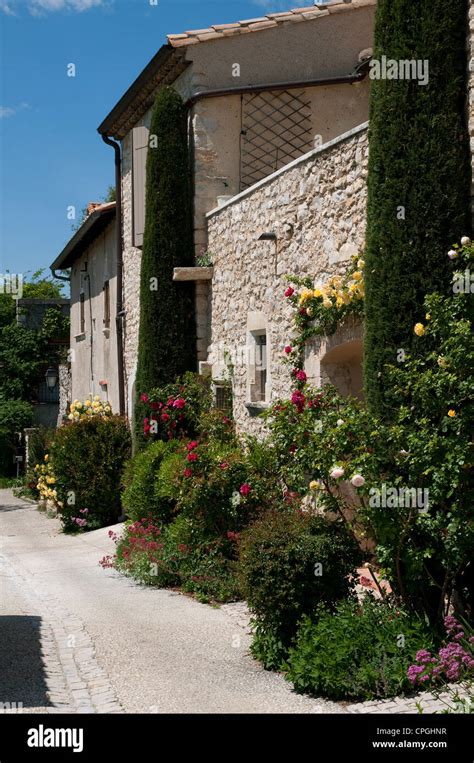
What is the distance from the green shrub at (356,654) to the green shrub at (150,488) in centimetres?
469

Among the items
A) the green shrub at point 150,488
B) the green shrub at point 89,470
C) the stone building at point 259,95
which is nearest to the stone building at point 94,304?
the green shrub at point 89,470

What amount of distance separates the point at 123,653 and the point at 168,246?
270 inches

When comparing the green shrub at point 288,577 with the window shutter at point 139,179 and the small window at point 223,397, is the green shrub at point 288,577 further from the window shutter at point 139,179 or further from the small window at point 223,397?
the window shutter at point 139,179

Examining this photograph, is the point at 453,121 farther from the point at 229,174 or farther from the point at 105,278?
the point at 105,278

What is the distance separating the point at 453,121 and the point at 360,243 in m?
1.74

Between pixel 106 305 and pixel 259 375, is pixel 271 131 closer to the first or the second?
pixel 259 375

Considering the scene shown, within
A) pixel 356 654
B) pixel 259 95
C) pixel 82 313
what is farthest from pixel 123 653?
pixel 82 313

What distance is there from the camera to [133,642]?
7.13 m

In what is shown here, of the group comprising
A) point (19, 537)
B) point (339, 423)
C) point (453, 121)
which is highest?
point (453, 121)

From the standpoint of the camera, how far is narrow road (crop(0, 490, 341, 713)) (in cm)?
567

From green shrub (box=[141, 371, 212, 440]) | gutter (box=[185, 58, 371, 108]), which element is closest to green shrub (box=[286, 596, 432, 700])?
green shrub (box=[141, 371, 212, 440])

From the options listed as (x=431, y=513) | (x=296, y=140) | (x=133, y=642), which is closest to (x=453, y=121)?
(x=431, y=513)

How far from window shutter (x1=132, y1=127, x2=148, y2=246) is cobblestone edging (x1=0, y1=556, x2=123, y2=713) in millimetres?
6576
